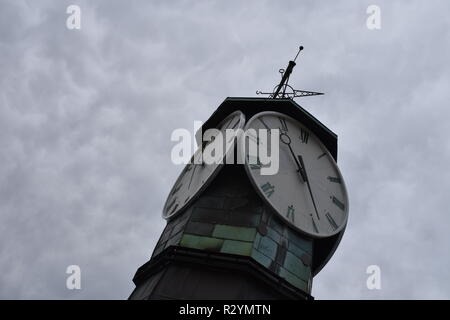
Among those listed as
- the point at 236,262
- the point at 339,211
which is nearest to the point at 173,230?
the point at 236,262

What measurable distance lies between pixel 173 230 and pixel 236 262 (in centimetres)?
265

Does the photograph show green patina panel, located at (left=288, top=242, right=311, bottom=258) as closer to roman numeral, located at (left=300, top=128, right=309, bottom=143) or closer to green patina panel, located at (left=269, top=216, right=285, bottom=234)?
green patina panel, located at (left=269, top=216, right=285, bottom=234)

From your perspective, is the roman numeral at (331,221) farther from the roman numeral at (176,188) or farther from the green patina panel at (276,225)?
the roman numeral at (176,188)

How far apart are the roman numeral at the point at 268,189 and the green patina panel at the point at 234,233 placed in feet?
3.65

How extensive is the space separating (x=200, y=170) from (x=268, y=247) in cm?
361

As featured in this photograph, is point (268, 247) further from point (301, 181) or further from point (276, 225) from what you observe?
point (301, 181)

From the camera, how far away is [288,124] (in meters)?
13.9

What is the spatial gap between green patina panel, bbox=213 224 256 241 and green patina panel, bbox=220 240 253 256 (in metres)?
0.13

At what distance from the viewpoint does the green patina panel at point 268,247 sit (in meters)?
10.3

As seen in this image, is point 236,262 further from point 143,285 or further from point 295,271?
point 143,285

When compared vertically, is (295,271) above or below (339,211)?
below

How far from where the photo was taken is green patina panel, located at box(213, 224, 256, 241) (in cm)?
1040

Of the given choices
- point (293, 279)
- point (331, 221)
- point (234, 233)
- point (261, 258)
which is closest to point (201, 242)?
point (234, 233)
